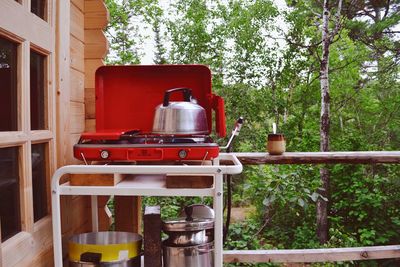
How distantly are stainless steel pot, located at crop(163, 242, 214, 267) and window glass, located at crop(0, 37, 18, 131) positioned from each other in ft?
2.16

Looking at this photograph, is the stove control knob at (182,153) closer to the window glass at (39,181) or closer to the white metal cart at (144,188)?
the white metal cart at (144,188)

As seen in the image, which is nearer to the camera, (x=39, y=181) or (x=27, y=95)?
(x=27, y=95)

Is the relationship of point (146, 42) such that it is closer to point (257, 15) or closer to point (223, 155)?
point (257, 15)

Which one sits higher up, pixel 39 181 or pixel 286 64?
pixel 286 64

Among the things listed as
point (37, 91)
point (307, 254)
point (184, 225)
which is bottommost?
point (307, 254)

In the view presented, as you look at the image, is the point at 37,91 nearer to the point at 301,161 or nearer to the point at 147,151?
the point at 147,151

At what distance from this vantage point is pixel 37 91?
159 cm

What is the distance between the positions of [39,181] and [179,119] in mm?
554

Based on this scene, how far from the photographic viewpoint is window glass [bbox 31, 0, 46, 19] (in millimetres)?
1537

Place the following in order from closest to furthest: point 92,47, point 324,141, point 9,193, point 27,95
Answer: point 9,193, point 27,95, point 92,47, point 324,141

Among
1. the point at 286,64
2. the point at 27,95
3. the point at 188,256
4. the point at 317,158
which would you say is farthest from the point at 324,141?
the point at 27,95

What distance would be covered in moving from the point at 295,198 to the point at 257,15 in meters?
5.60

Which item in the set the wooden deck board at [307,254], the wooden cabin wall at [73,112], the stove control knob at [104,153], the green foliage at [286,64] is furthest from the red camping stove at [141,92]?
the green foliage at [286,64]

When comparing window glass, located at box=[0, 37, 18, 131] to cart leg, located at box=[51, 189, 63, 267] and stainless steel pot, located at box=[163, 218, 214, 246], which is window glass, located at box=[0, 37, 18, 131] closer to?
cart leg, located at box=[51, 189, 63, 267]
